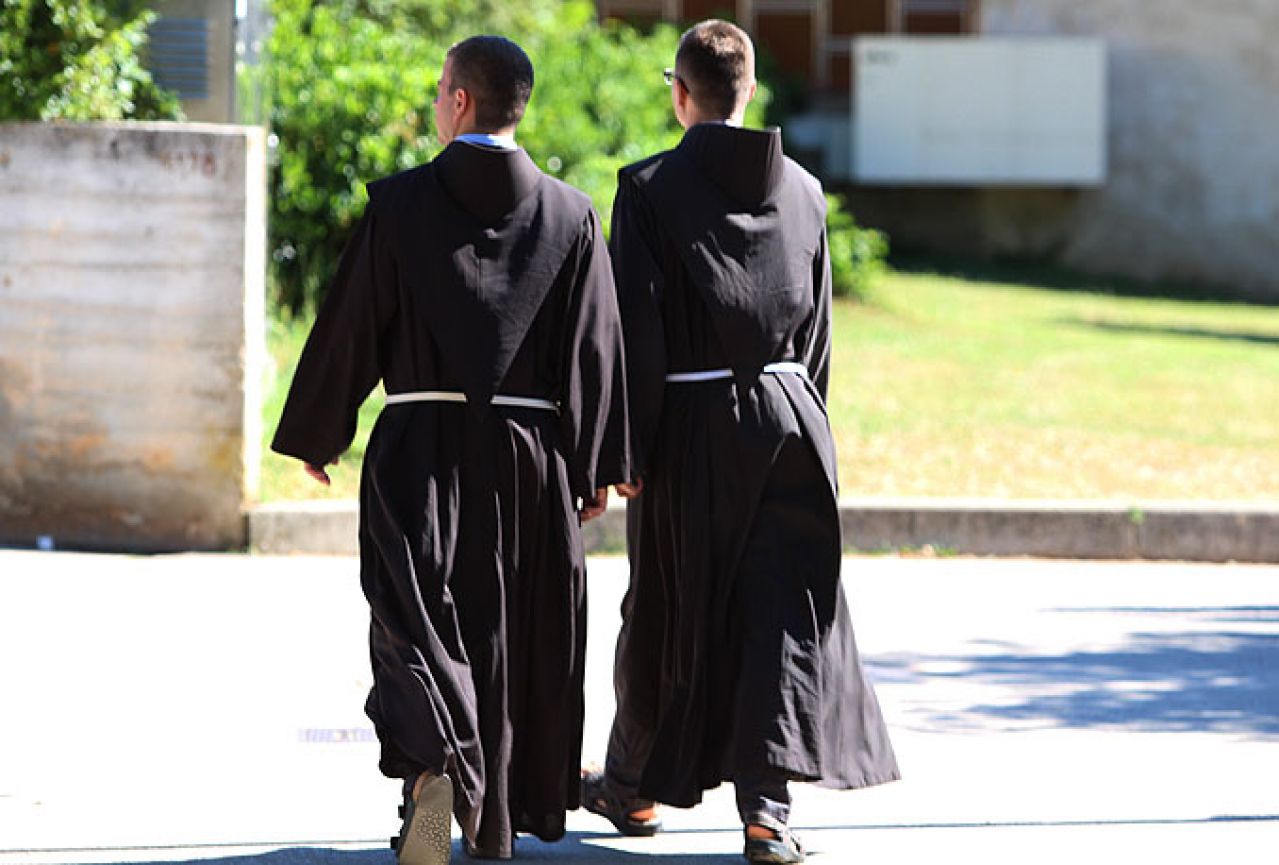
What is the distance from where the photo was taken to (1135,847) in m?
5.41

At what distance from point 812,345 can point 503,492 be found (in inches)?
36.0

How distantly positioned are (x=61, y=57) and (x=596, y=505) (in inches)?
222

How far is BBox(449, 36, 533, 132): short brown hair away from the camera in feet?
16.4

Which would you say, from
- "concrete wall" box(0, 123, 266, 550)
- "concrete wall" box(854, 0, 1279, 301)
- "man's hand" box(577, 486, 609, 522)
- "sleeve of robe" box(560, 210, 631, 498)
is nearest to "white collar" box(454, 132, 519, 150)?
"sleeve of robe" box(560, 210, 631, 498)

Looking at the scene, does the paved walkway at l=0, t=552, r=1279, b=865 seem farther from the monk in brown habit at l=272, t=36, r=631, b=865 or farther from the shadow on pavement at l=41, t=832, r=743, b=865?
the monk in brown habit at l=272, t=36, r=631, b=865

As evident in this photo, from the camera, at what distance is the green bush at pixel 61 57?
9711 mm

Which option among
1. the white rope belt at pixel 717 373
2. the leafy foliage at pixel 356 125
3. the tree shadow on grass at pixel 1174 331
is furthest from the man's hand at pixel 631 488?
the tree shadow on grass at pixel 1174 331

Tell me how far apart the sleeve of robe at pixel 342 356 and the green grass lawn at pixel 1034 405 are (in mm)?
5061

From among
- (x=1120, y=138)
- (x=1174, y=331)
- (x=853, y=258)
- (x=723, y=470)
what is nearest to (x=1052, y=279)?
(x=1120, y=138)

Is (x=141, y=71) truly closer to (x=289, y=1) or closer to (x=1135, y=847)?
(x=289, y=1)

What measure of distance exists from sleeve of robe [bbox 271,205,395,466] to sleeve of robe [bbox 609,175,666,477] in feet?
1.90

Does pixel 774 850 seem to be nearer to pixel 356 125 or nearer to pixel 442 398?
pixel 442 398

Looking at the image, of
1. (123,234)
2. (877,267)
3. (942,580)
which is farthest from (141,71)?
(877,267)

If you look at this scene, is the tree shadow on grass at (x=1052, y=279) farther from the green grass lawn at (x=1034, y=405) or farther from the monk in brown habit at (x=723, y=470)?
the monk in brown habit at (x=723, y=470)
